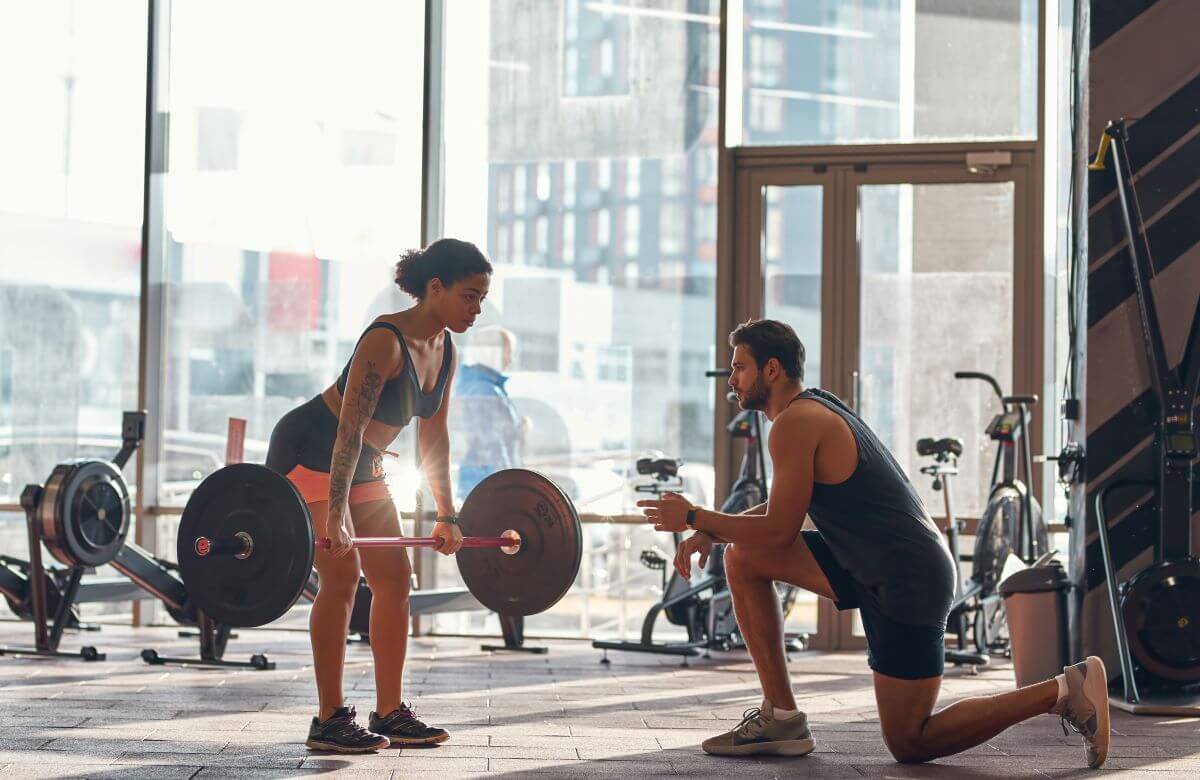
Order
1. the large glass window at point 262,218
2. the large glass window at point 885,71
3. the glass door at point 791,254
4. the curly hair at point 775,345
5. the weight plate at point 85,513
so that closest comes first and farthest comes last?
the curly hair at point 775,345 → the weight plate at point 85,513 → the large glass window at point 885,71 → the glass door at point 791,254 → the large glass window at point 262,218

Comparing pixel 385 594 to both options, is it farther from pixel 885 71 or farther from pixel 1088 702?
pixel 885 71

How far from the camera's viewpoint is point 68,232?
7242 mm

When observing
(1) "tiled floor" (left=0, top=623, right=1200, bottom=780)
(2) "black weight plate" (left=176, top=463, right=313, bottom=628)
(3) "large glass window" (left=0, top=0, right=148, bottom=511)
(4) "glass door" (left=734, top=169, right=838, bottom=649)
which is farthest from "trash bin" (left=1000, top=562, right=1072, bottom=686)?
(3) "large glass window" (left=0, top=0, right=148, bottom=511)

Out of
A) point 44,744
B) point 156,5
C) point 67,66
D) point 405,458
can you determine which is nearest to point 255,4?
point 156,5

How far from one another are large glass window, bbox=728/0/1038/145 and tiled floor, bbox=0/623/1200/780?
244 centimetres

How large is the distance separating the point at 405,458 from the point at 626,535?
44.9 inches

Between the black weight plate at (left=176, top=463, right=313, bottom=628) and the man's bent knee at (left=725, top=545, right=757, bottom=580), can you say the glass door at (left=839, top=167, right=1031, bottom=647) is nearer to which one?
the man's bent knee at (left=725, top=545, right=757, bottom=580)

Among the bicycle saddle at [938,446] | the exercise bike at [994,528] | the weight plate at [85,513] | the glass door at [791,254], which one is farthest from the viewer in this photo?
the glass door at [791,254]

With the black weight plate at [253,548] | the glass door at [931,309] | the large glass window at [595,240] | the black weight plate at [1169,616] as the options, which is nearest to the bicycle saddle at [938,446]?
the glass door at [931,309]

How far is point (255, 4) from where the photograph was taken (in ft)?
23.8

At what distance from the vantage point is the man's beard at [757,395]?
345cm

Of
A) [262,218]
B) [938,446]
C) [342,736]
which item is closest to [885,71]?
[938,446]

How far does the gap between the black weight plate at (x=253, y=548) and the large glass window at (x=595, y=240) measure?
138 inches

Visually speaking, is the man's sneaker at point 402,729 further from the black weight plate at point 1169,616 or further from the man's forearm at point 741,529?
the black weight plate at point 1169,616
